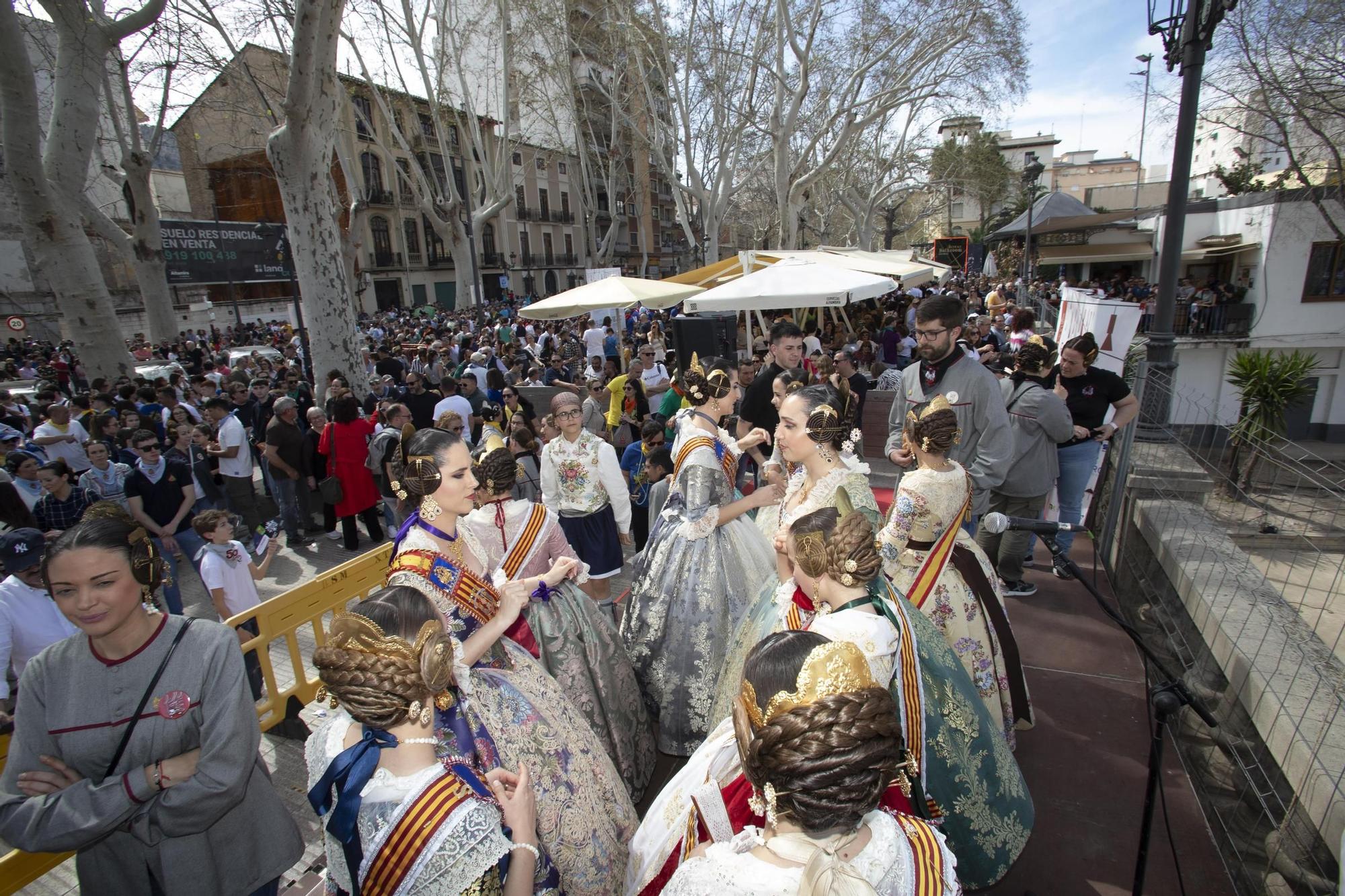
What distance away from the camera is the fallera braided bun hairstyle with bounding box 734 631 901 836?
124 centimetres

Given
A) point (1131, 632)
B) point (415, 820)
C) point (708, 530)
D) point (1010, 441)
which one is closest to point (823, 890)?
point (415, 820)

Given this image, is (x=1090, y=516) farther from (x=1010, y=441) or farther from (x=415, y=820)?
(x=415, y=820)

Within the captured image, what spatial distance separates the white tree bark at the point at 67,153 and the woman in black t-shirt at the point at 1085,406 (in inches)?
517

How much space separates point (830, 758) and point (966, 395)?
11.9 ft

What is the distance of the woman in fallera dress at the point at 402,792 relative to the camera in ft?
4.89

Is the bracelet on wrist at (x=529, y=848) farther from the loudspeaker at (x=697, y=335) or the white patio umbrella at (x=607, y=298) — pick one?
the white patio umbrella at (x=607, y=298)

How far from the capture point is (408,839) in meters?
1.49

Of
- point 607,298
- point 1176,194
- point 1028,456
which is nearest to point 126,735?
point 1028,456

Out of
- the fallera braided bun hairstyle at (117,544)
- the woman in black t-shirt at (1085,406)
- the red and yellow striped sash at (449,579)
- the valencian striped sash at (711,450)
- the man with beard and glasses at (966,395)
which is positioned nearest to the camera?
the fallera braided bun hairstyle at (117,544)

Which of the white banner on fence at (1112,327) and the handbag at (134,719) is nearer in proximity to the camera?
the handbag at (134,719)

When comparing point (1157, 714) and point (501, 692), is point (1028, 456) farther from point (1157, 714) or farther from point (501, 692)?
point (501, 692)

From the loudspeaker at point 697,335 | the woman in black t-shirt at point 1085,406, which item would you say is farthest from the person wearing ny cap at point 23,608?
the loudspeaker at point 697,335

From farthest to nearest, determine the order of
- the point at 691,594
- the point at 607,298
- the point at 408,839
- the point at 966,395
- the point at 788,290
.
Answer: the point at 607,298
the point at 788,290
the point at 966,395
the point at 691,594
the point at 408,839

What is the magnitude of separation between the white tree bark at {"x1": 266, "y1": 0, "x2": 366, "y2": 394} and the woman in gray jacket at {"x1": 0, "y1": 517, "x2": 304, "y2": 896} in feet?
29.3
